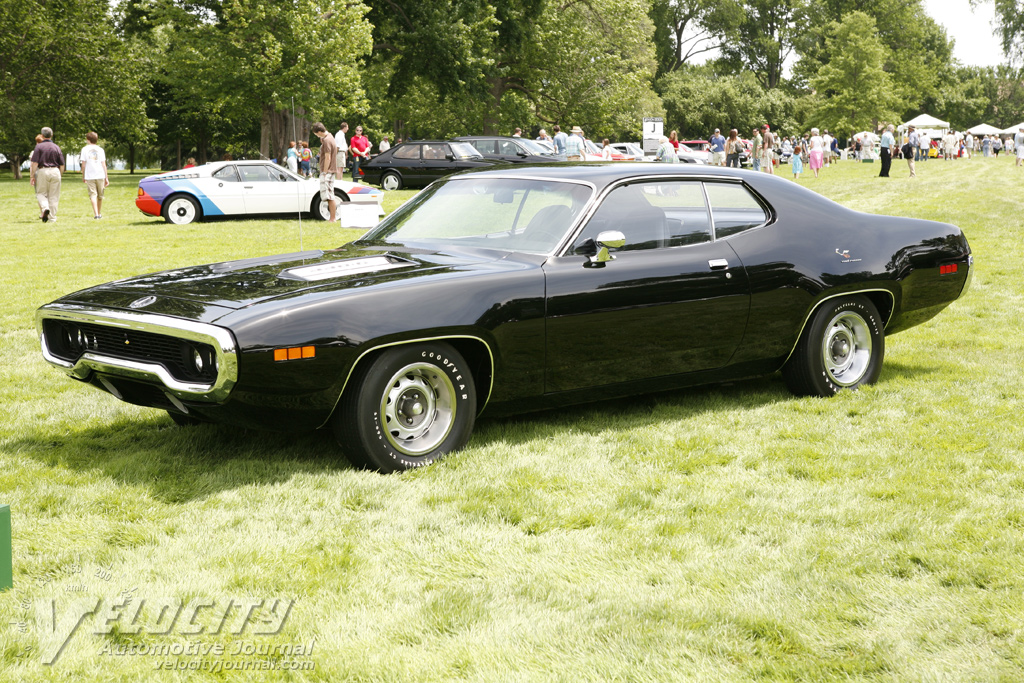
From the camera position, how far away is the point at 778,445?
18.1ft

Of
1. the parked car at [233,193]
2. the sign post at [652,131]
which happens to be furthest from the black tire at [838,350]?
the sign post at [652,131]

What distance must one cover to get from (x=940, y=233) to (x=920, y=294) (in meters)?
0.47

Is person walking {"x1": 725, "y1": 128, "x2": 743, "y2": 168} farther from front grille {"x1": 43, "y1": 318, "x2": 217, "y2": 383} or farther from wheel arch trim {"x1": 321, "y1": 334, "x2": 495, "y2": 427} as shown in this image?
front grille {"x1": 43, "y1": 318, "x2": 217, "y2": 383}

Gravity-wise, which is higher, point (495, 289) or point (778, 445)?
point (495, 289)

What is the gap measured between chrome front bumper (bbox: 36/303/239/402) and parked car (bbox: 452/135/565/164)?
2484cm

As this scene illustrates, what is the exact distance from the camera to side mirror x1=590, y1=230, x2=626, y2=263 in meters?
5.40

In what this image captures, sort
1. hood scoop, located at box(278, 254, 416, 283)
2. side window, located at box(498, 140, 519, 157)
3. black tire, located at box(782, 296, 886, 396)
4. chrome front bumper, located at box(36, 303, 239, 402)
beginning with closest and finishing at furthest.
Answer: chrome front bumper, located at box(36, 303, 239, 402) < hood scoop, located at box(278, 254, 416, 283) < black tire, located at box(782, 296, 886, 396) < side window, located at box(498, 140, 519, 157)

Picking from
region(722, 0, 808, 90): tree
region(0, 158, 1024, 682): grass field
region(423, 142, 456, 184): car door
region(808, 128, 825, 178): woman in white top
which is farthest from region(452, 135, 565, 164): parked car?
region(722, 0, 808, 90): tree

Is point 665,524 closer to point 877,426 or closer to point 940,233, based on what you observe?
point 877,426

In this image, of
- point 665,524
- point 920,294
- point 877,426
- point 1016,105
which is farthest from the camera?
point 1016,105

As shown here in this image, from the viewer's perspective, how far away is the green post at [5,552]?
3.47 m

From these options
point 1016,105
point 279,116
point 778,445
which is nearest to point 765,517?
point 778,445

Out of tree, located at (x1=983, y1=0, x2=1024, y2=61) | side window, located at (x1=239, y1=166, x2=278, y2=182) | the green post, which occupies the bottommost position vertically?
the green post

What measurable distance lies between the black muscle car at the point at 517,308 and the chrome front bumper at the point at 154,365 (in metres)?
0.01
